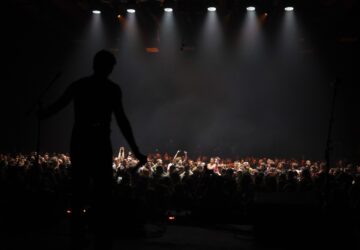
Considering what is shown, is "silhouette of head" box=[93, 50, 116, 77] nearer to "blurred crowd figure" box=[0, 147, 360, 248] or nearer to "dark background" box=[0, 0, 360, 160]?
"blurred crowd figure" box=[0, 147, 360, 248]

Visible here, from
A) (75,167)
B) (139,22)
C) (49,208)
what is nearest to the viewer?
(75,167)

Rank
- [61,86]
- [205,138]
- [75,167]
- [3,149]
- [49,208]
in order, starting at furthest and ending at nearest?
[205,138] < [61,86] < [3,149] < [49,208] < [75,167]

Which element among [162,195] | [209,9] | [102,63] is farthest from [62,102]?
[209,9]

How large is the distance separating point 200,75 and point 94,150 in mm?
20124

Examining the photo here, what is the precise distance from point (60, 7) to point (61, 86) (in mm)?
5315

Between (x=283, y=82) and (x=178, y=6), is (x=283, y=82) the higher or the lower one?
the lower one

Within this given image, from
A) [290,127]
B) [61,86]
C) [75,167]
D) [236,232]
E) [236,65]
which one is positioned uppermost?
[236,65]

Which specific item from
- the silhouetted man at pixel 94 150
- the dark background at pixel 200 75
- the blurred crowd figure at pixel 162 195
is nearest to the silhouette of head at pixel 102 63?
the silhouetted man at pixel 94 150

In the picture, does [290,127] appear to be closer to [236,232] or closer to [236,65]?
A: [236,65]

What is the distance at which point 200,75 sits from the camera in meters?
23.3

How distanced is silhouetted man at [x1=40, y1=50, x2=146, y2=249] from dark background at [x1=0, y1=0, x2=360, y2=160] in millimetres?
15040

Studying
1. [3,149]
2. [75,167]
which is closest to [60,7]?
[3,149]

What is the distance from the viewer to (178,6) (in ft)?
56.9

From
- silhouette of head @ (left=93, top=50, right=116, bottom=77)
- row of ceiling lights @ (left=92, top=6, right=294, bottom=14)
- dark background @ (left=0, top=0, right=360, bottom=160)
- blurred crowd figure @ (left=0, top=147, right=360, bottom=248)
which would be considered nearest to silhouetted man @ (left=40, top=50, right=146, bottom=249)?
silhouette of head @ (left=93, top=50, right=116, bottom=77)
